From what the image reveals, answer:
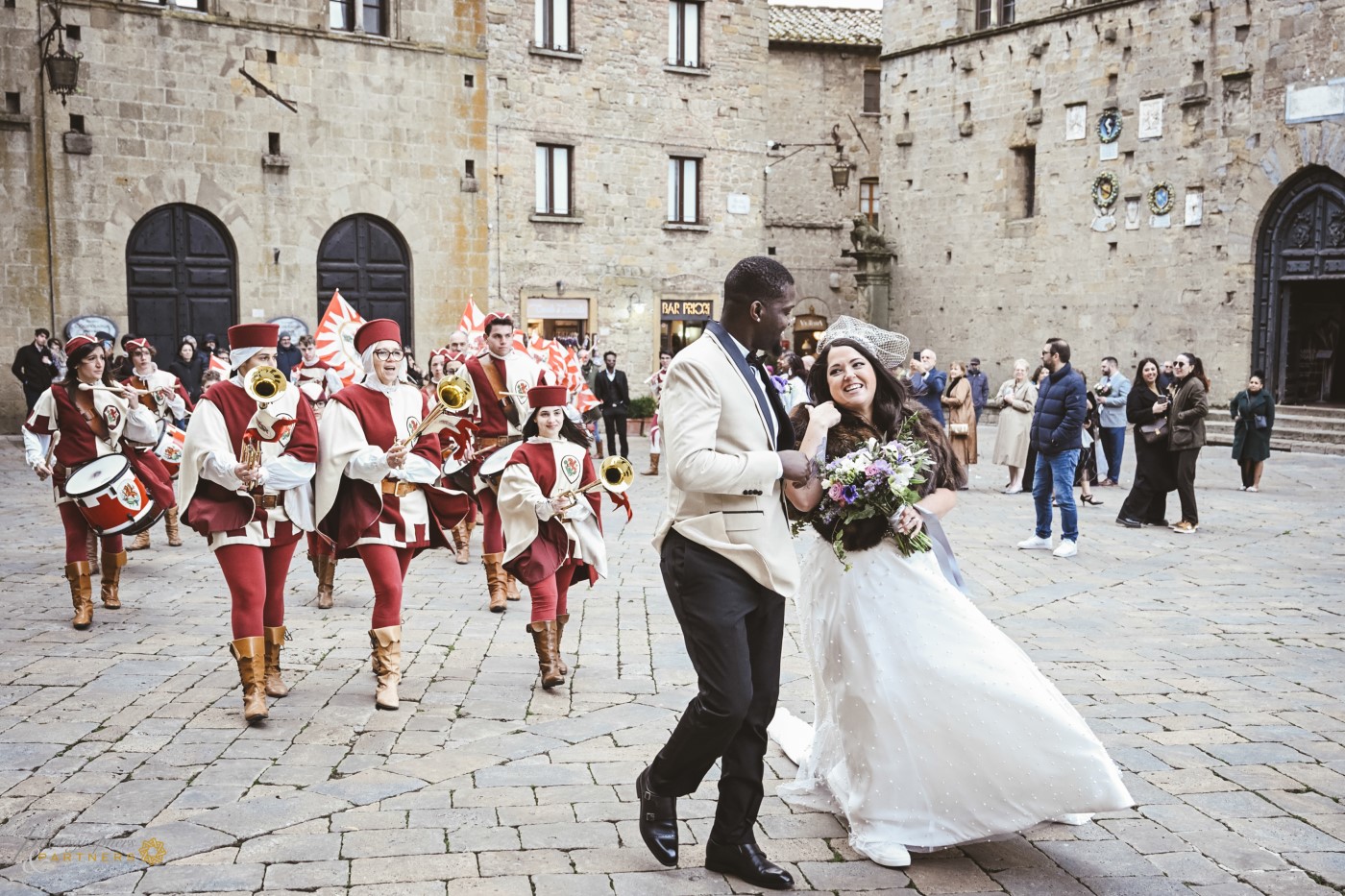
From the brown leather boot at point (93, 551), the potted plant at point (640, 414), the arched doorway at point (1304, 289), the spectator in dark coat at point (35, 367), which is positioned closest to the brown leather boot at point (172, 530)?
the brown leather boot at point (93, 551)

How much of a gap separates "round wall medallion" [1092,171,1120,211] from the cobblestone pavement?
1763 centimetres

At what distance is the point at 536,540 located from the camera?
22.2 feet

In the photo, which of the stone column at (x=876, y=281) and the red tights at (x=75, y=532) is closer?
the red tights at (x=75, y=532)

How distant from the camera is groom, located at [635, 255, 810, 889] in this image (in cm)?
394

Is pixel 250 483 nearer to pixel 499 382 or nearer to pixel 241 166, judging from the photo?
pixel 499 382

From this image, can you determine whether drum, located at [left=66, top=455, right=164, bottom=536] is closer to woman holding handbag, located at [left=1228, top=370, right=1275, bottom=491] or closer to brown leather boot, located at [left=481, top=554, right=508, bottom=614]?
brown leather boot, located at [left=481, top=554, right=508, bottom=614]

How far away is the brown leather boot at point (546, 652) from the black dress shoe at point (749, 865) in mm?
2555

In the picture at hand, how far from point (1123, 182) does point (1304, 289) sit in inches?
163

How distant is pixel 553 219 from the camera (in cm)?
2747

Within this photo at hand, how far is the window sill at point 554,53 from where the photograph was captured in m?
26.8

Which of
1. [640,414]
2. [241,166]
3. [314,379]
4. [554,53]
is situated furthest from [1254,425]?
[241,166]

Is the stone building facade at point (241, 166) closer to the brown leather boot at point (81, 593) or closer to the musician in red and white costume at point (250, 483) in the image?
the brown leather boot at point (81, 593)

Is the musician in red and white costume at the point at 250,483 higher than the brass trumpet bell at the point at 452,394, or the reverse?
the brass trumpet bell at the point at 452,394

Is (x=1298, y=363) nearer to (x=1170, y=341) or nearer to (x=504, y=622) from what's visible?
(x=1170, y=341)
